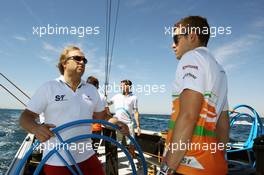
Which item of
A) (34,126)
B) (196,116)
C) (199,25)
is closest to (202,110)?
(196,116)

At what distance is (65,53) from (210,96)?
1502 mm

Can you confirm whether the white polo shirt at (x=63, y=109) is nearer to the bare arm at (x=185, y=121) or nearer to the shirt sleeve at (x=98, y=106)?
the shirt sleeve at (x=98, y=106)

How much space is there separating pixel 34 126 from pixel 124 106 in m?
4.74

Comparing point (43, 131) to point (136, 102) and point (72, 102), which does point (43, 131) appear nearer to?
point (72, 102)

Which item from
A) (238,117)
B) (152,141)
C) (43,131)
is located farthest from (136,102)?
(43,131)

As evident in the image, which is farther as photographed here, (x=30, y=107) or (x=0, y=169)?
(x=0, y=169)

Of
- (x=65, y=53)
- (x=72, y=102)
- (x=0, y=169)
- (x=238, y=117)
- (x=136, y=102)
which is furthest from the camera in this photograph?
(x=0, y=169)

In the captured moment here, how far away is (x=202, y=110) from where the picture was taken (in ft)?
5.08

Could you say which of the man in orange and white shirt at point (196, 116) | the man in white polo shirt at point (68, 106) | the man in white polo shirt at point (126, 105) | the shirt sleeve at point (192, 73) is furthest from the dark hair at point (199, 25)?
the man in white polo shirt at point (126, 105)

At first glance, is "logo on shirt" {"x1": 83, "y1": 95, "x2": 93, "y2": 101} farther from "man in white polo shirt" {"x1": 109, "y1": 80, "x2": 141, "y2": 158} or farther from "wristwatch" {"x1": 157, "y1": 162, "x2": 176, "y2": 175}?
"man in white polo shirt" {"x1": 109, "y1": 80, "x2": 141, "y2": 158}

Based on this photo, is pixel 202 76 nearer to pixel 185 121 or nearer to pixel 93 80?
pixel 185 121

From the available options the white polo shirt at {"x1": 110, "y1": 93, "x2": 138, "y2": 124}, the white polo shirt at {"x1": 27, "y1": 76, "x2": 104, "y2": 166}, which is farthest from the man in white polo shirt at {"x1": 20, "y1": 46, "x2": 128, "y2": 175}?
the white polo shirt at {"x1": 110, "y1": 93, "x2": 138, "y2": 124}

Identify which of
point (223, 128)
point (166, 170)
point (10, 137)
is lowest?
point (10, 137)

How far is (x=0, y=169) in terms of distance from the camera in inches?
419
